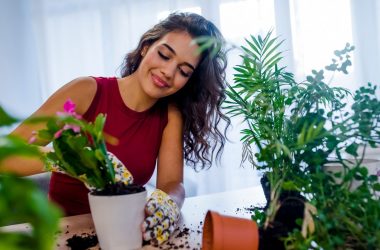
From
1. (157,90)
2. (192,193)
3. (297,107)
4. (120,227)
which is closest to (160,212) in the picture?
(120,227)

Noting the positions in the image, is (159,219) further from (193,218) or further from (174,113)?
(174,113)

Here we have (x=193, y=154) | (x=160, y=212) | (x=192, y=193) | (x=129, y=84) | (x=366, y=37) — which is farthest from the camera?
(x=192, y=193)

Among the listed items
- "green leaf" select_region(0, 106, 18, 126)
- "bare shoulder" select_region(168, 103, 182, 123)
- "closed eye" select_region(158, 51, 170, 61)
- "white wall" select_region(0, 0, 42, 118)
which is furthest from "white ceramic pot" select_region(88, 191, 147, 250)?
"white wall" select_region(0, 0, 42, 118)

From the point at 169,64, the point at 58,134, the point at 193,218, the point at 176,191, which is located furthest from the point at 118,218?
the point at 169,64

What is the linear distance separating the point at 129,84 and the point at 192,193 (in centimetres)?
132

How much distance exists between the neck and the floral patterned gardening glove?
0.53 metres

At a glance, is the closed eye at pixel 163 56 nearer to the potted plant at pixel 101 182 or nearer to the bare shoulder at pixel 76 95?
the bare shoulder at pixel 76 95

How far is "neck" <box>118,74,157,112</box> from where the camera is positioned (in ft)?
4.33

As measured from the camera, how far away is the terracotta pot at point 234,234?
565 millimetres

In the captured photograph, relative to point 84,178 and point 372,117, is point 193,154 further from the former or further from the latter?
point 372,117

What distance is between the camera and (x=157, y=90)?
117cm

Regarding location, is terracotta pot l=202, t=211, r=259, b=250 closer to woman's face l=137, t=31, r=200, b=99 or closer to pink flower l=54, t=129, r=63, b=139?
pink flower l=54, t=129, r=63, b=139

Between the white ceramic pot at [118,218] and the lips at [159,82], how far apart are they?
1.70 ft

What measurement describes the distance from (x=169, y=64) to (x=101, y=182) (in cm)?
52
